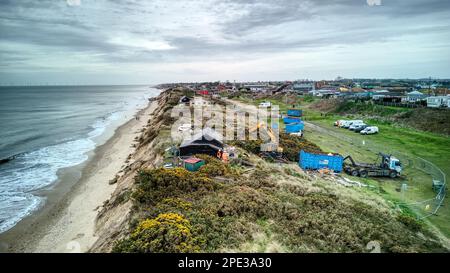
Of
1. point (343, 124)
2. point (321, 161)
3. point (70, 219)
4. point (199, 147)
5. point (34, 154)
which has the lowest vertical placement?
point (70, 219)

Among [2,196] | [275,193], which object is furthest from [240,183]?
[2,196]

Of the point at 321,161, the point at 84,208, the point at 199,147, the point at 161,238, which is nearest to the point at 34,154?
the point at 84,208

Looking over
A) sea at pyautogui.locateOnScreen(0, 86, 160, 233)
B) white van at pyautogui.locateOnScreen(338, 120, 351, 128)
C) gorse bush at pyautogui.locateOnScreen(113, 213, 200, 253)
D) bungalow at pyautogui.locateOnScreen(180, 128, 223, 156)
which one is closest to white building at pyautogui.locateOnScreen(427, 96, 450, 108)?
white van at pyautogui.locateOnScreen(338, 120, 351, 128)

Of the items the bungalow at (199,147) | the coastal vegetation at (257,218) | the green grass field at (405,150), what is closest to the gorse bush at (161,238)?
the coastal vegetation at (257,218)

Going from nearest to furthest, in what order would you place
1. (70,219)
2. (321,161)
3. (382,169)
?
(70,219) < (382,169) < (321,161)

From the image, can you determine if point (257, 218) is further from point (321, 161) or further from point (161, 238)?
point (321, 161)

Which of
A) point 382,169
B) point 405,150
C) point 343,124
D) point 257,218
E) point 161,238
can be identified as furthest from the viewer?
point 343,124

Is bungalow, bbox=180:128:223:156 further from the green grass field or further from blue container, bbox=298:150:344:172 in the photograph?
the green grass field
